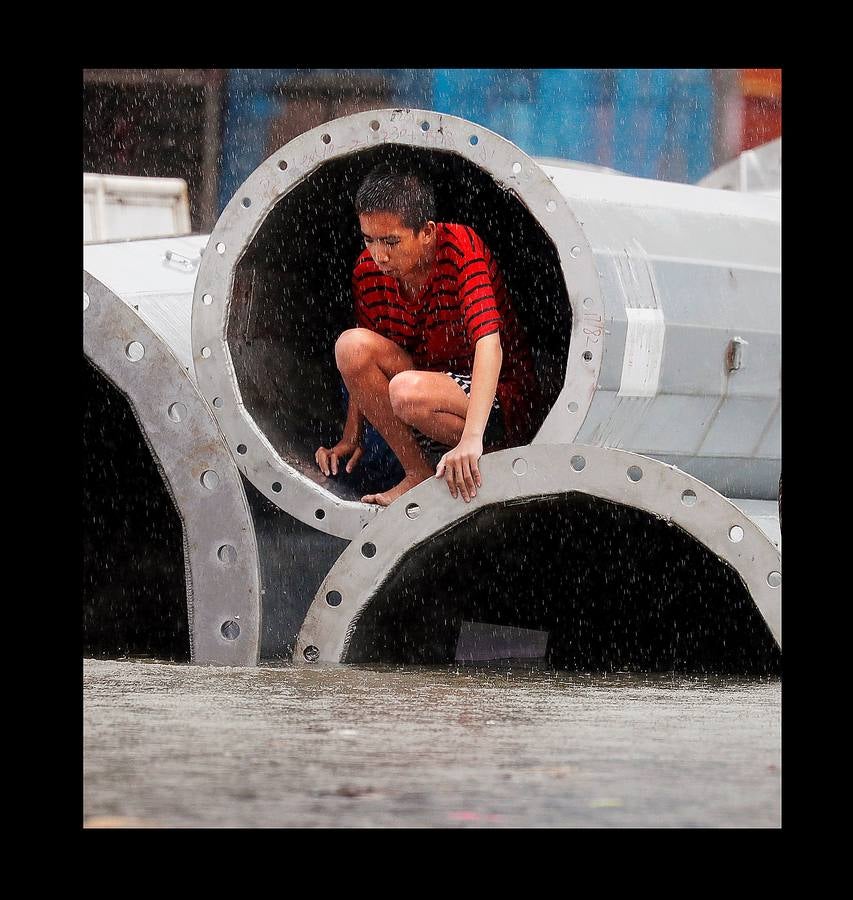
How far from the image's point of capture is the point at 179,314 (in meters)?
3.83

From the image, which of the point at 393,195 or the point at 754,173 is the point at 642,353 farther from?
the point at 754,173

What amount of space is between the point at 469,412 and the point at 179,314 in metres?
1.24

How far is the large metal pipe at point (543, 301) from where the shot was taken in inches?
118

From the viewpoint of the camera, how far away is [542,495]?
2.79 meters

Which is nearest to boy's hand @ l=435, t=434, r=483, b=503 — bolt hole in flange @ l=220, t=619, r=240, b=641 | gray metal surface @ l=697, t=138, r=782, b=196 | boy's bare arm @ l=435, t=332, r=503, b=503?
boy's bare arm @ l=435, t=332, r=503, b=503

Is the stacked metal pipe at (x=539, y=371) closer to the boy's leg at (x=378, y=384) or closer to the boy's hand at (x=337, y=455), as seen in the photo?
the boy's hand at (x=337, y=455)

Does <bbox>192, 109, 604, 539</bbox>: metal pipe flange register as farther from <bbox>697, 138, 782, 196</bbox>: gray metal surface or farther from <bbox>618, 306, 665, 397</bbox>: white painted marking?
<bbox>697, 138, 782, 196</bbox>: gray metal surface

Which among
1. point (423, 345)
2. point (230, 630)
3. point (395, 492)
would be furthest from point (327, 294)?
point (230, 630)

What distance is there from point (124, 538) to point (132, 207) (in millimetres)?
2532

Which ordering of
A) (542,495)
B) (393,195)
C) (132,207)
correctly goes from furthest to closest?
(132,207) → (393,195) → (542,495)

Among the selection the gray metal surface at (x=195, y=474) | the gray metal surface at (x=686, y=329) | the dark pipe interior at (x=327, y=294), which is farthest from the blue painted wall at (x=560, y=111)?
the gray metal surface at (x=195, y=474)

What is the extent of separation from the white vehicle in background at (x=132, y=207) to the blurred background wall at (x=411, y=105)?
6.85 feet

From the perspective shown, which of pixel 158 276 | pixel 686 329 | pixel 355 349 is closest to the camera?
pixel 355 349

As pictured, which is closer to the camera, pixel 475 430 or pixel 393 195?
pixel 475 430
